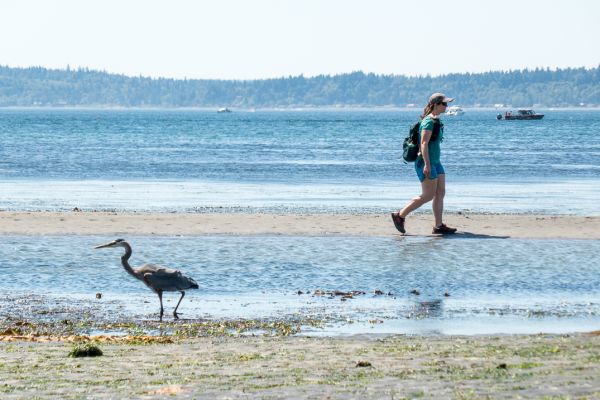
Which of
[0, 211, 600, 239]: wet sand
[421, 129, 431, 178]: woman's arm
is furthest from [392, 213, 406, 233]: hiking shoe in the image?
[421, 129, 431, 178]: woman's arm

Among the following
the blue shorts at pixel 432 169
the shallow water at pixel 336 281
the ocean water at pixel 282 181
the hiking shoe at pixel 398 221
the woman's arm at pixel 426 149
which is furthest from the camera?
the ocean water at pixel 282 181

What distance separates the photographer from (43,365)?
9.12 meters

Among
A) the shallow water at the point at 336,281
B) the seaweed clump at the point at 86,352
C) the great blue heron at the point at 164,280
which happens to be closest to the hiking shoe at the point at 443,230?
the shallow water at the point at 336,281

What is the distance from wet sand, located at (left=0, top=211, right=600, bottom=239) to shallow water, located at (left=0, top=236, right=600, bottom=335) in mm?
744

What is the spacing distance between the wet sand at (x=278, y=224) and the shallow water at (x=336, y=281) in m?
0.74

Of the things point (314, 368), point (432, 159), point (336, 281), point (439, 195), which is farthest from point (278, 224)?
point (314, 368)

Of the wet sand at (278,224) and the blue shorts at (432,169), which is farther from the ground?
the blue shorts at (432,169)

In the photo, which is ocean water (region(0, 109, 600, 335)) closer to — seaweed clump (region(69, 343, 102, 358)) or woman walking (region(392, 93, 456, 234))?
woman walking (region(392, 93, 456, 234))

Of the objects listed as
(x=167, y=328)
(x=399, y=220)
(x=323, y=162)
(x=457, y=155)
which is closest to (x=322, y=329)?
(x=167, y=328)

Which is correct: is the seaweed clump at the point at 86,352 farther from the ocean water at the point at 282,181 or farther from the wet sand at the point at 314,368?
the ocean water at the point at 282,181

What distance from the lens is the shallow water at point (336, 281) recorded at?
39.9ft

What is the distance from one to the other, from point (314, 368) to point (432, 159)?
9.72 metres

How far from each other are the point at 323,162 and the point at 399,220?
95.4ft

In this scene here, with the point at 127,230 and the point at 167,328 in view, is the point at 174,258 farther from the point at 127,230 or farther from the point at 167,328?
the point at 167,328
